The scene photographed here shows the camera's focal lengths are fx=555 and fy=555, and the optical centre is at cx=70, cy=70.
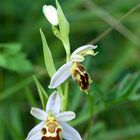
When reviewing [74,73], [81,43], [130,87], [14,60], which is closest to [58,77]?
[74,73]

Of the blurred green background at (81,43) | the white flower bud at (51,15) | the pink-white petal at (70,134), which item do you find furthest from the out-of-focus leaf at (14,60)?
the pink-white petal at (70,134)

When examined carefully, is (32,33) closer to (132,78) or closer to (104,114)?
(104,114)

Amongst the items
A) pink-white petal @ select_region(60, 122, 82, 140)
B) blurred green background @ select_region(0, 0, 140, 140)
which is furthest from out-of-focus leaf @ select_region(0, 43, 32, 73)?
pink-white petal @ select_region(60, 122, 82, 140)

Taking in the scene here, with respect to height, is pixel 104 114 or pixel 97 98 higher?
pixel 104 114

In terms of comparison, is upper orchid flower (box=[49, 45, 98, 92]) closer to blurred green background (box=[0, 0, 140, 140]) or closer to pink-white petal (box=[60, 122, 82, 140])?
pink-white petal (box=[60, 122, 82, 140])

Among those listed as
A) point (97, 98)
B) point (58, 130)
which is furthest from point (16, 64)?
point (58, 130)
